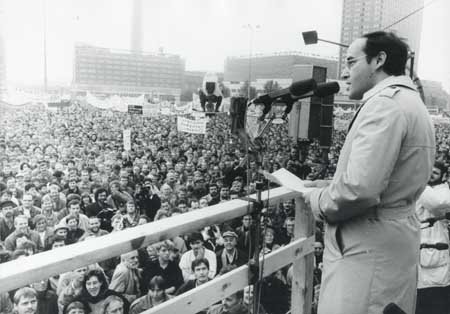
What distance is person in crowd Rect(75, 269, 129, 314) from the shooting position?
3589 mm

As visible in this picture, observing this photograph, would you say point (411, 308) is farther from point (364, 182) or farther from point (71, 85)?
point (71, 85)

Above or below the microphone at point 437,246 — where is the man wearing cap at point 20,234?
below

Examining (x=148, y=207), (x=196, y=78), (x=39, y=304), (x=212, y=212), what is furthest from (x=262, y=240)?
(x=196, y=78)

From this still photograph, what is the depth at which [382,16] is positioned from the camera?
48.8 m

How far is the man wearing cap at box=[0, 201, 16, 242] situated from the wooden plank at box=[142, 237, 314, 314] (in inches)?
165

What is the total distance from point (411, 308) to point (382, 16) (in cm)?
5235

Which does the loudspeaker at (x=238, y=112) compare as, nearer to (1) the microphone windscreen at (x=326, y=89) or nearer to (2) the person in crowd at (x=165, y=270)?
(1) the microphone windscreen at (x=326, y=89)

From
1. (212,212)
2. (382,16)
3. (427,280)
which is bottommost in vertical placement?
(427,280)

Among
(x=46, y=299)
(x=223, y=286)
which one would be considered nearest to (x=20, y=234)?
(x=46, y=299)

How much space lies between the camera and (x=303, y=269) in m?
2.01

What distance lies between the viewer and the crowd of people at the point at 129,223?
3.59 metres

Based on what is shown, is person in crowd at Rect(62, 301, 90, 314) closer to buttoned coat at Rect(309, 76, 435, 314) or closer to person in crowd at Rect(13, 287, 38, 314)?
person in crowd at Rect(13, 287, 38, 314)

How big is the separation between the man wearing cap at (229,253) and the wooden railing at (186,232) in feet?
8.78

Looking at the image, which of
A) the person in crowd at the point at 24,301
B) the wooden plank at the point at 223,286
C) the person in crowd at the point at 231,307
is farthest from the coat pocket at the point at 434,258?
the person in crowd at the point at 24,301
